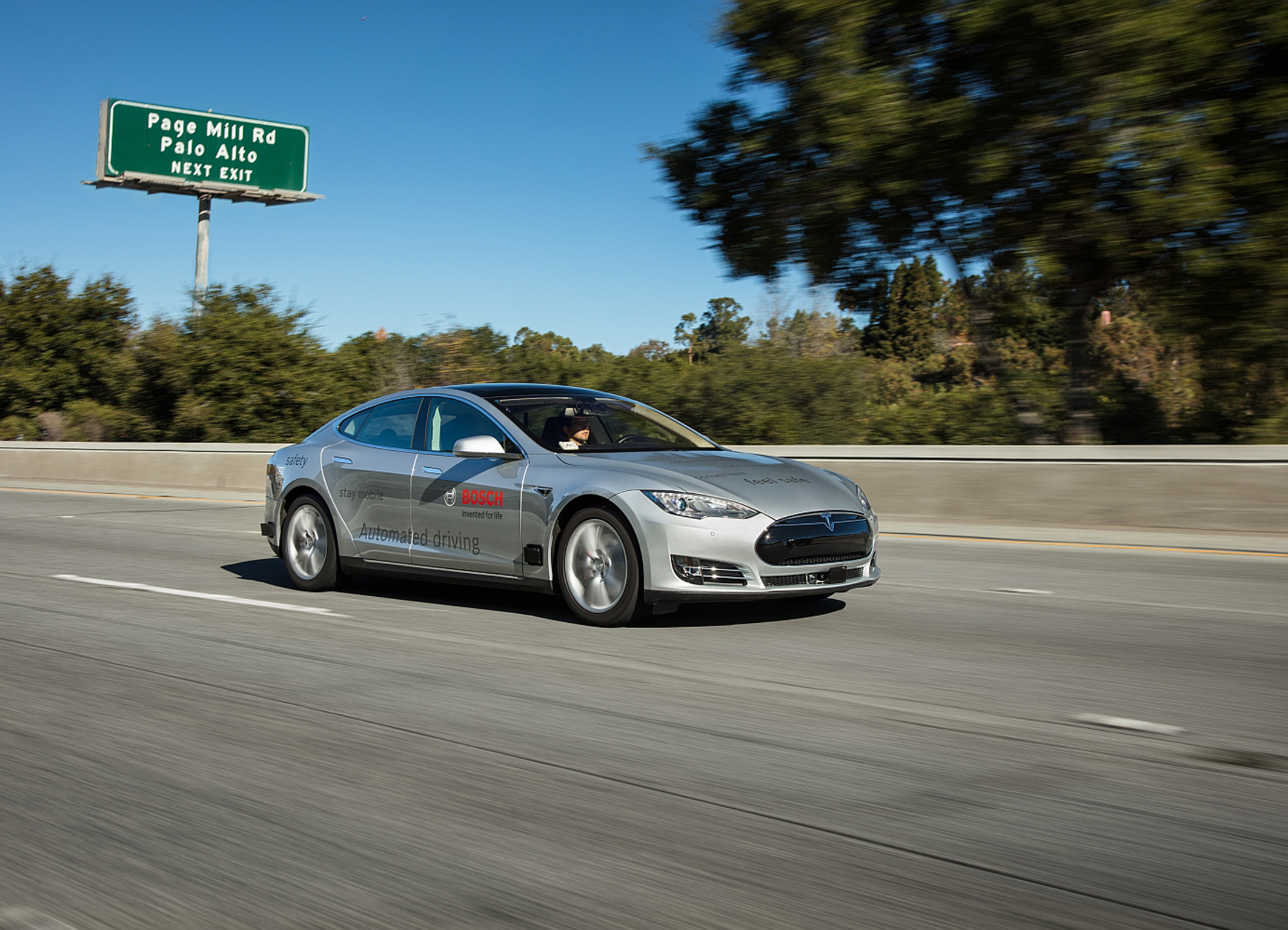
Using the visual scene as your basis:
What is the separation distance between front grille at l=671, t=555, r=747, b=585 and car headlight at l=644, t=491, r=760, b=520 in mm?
243

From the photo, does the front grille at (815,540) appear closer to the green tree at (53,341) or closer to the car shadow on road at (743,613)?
the car shadow on road at (743,613)

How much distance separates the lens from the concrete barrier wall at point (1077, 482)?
12.6 meters

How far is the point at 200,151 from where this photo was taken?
139 feet

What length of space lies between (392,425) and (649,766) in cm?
514

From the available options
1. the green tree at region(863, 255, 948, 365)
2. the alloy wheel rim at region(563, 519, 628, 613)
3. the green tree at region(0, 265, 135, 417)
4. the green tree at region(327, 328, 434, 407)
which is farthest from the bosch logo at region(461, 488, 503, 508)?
the green tree at region(863, 255, 948, 365)

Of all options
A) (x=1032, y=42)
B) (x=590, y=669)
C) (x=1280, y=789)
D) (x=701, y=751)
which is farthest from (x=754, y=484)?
(x=1032, y=42)

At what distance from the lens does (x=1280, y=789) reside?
4.24 metres

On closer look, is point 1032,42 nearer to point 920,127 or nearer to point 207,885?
point 920,127

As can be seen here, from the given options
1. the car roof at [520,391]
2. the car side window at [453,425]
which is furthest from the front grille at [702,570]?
the car roof at [520,391]

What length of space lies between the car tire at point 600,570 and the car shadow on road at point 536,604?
193mm

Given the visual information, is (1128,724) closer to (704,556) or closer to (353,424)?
(704,556)

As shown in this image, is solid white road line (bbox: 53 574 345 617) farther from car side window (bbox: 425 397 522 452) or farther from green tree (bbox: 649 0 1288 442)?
green tree (bbox: 649 0 1288 442)

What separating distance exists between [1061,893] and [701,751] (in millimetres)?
1696

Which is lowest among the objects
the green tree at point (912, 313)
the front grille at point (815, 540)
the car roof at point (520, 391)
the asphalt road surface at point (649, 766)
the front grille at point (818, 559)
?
A: the asphalt road surface at point (649, 766)
